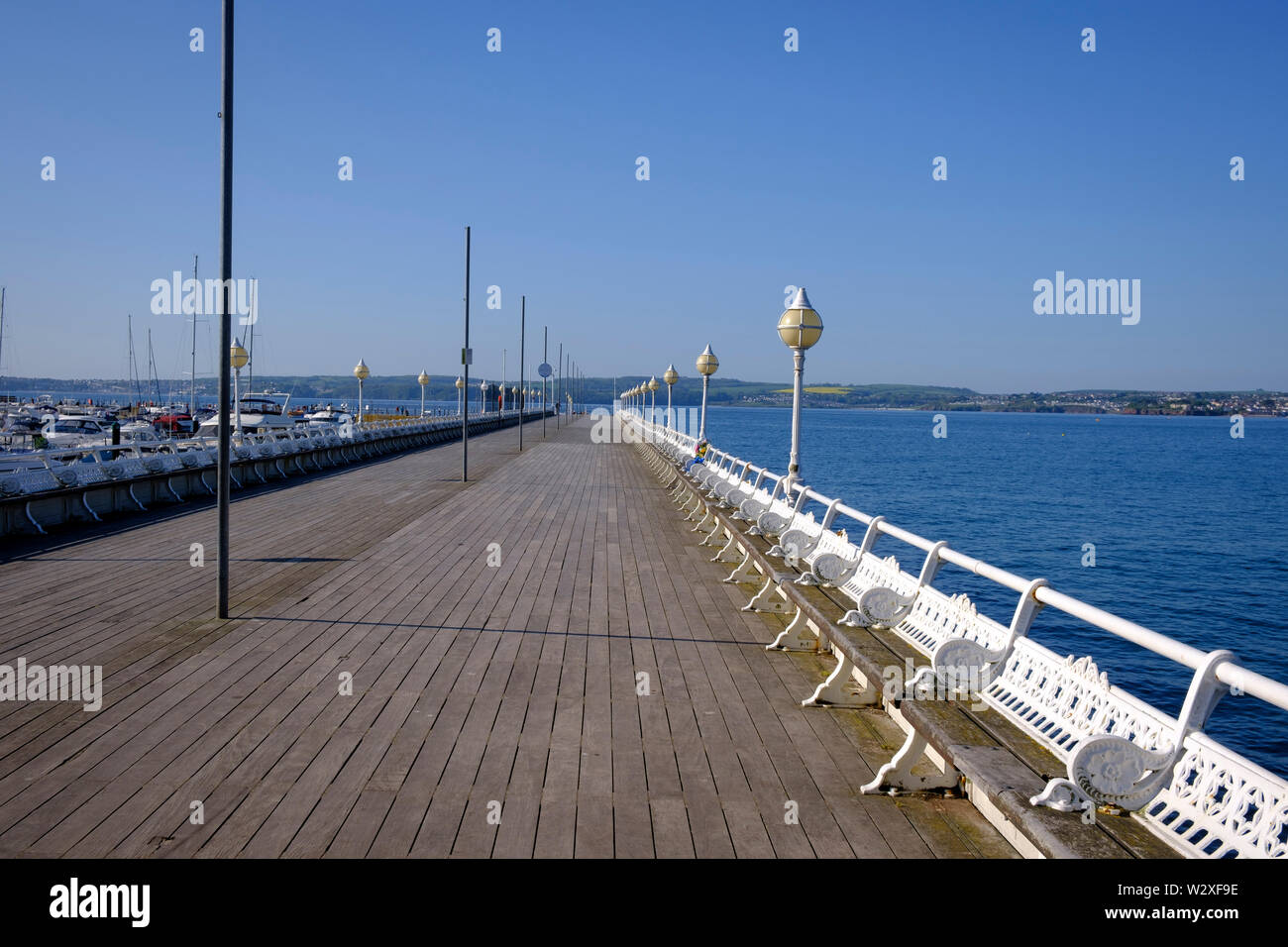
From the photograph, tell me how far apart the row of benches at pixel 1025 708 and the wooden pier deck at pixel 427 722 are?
392 mm

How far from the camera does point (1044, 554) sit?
28.4m

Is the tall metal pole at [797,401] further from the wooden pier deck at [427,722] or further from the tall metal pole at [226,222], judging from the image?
the tall metal pole at [226,222]

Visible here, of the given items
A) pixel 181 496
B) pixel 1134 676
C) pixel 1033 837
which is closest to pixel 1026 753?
pixel 1033 837

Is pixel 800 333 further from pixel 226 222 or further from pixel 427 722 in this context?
pixel 427 722

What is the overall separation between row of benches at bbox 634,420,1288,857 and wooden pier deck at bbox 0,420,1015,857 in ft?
1.29

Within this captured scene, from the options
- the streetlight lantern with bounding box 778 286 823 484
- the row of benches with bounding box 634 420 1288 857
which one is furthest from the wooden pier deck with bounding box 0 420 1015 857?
the streetlight lantern with bounding box 778 286 823 484

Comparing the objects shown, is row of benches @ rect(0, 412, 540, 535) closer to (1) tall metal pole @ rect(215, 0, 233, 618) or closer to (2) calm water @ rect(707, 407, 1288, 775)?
(1) tall metal pole @ rect(215, 0, 233, 618)

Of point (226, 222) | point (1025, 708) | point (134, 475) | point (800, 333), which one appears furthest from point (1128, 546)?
point (226, 222)

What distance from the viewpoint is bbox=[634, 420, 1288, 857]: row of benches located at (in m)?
2.90

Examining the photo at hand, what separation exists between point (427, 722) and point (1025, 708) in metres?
3.06

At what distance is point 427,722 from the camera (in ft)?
16.9

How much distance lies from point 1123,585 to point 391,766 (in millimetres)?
23243

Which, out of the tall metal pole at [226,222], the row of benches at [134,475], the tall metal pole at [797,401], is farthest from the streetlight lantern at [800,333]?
the row of benches at [134,475]
